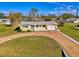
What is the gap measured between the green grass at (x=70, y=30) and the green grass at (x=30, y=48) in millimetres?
351

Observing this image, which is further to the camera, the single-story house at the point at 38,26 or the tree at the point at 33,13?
the single-story house at the point at 38,26

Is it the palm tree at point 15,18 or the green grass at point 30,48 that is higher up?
the palm tree at point 15,18

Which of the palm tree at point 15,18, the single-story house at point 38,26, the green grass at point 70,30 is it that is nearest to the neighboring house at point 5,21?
the palm tree at point 15,18

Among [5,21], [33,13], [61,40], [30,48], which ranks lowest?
[30,48]

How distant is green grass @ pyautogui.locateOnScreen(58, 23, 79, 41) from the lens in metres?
6.47

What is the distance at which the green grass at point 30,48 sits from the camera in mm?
6465

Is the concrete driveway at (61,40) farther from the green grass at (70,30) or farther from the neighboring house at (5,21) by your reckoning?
the neighboring house at (5,21)

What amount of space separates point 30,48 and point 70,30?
94 cm

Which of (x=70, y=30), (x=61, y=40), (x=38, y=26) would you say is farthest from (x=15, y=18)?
(x=70, y=30)

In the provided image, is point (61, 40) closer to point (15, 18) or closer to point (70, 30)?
point (70, 30)

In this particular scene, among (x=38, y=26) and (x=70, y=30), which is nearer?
(x=70, y=30)

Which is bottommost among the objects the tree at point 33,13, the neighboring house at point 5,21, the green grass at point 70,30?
the green grass at point 70,30

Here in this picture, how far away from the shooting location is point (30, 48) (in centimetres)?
649

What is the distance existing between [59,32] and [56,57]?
550 millimetres
